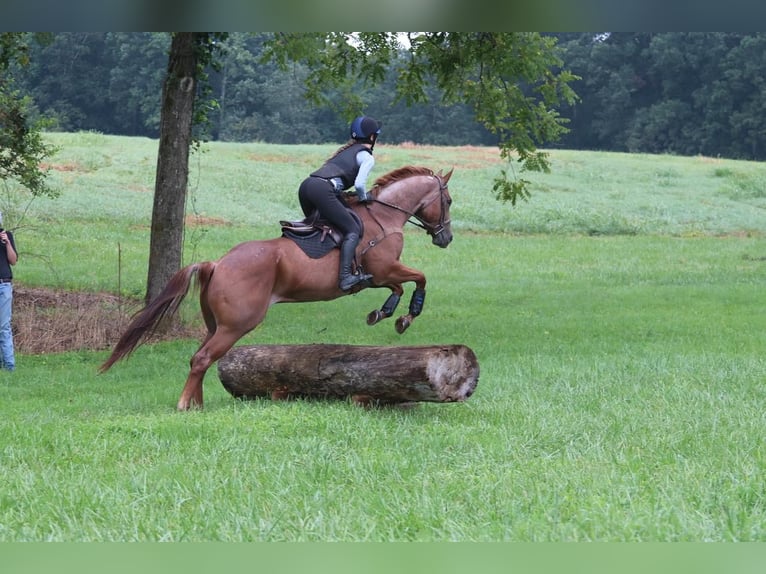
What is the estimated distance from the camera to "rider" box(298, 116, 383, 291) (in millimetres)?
9484

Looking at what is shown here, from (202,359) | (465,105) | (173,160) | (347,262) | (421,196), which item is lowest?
(202,359)

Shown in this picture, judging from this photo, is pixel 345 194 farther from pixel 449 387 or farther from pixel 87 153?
pixel 87 153

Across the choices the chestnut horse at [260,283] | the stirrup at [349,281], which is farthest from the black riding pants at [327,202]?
the stirrup at [349,281]

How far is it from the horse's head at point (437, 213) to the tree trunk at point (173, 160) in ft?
24.5

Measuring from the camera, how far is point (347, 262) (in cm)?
951

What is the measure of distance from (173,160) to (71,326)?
334 centimetres

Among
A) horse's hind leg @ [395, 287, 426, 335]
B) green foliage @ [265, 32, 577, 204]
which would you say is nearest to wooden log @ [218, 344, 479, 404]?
horse's hind leg @ [395, 287, 426, 335]

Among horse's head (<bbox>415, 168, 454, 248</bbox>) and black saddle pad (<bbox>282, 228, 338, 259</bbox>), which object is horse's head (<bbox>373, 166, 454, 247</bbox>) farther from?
black saddle pad (<bbox>282, 228, 338, 259</bbox>)

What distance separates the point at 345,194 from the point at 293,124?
202 ft

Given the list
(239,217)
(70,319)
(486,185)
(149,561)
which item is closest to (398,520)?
(149,561)

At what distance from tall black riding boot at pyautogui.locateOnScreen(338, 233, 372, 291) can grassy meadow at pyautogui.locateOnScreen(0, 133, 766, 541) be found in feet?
3.84

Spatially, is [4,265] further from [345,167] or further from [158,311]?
[345,167]

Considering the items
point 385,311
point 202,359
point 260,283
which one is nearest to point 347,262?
point 385,311

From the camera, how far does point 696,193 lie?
49.1 metres
